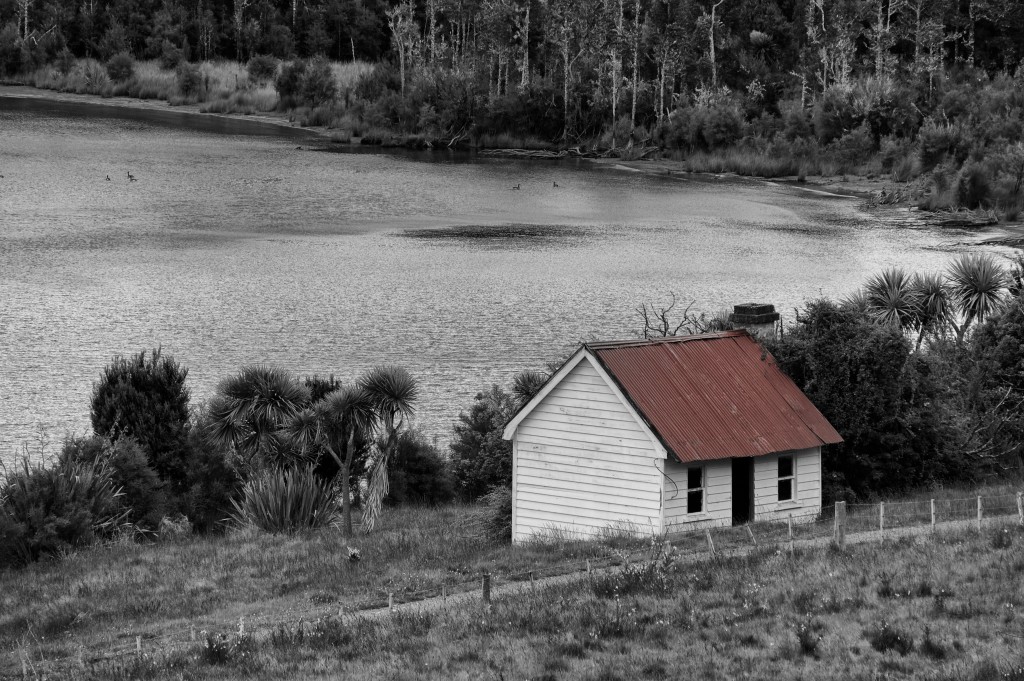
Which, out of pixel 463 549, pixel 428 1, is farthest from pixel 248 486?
pixel 428 1

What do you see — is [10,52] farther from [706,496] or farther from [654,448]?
[706,496]

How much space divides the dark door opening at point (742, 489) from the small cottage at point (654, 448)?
0.10ft

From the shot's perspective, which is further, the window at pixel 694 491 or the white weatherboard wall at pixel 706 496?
the window at pixel 694 491

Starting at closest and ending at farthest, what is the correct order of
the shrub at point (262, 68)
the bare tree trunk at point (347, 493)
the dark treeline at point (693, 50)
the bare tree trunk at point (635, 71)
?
the bare tree trunk at point (347, 493) < the dark treeline at point (693, 50) < the bare tree trunk at point (635, 71) < the shrub at point (262, 68)

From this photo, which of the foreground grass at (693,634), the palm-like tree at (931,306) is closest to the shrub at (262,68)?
the palm-like tree at (931,306)

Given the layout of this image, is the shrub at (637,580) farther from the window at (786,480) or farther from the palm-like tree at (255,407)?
the palm-like tree at (255,407)

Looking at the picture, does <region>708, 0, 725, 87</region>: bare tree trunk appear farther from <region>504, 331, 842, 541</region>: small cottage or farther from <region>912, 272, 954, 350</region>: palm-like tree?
<region>504, 331, 842, 541</region>: small cottage

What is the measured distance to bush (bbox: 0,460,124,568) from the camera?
31.2 meters

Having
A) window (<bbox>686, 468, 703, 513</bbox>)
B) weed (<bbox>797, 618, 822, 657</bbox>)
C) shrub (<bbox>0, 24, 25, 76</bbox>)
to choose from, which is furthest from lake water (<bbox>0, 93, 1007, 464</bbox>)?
shrub (<bbox>0, 24, 25, 76</bbox>)

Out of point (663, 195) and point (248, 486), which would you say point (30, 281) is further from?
point (663, 195)

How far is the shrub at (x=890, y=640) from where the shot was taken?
18.5 metres

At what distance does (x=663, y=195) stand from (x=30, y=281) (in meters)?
56.1

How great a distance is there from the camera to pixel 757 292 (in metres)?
70.1

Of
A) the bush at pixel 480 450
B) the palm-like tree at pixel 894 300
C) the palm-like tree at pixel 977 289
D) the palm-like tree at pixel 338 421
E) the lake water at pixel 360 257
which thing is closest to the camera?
the palm-like tree at pixel 338 421
